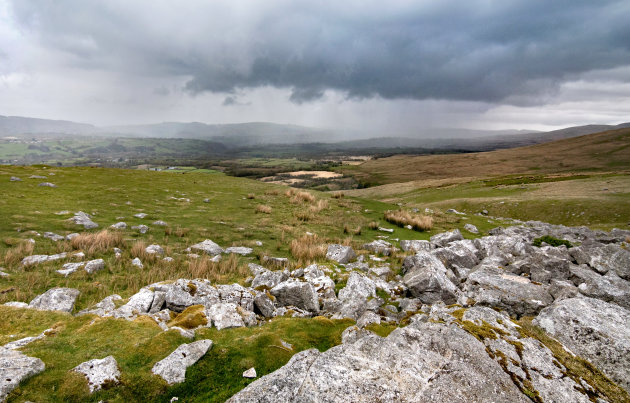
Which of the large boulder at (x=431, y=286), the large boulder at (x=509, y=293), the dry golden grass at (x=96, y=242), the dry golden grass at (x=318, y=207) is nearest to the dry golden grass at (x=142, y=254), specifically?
the dry golden grass at (x=96, y=242)

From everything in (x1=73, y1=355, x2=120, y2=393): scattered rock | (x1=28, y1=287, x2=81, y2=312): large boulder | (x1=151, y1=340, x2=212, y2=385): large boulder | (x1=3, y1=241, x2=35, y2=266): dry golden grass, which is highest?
(x1=73, y1=355, x2=120, y2=393): scattered rock

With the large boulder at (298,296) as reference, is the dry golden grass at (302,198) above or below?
below

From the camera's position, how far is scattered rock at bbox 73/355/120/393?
5.25 metres

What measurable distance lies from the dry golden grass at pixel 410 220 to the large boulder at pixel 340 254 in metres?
12.4

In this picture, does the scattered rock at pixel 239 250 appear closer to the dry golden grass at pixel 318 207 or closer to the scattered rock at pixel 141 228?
the scattered rock at pixel 141 228

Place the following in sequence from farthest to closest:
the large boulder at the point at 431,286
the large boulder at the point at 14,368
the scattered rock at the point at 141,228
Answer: the scattered rock at the point at 141,228, the large boulder at the point at 431,286, the large boulder at the point at 14,368

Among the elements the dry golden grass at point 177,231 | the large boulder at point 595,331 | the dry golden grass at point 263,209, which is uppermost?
the large boulder at point 595,331

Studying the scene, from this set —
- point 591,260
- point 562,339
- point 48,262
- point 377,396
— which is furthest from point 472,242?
point 48,262

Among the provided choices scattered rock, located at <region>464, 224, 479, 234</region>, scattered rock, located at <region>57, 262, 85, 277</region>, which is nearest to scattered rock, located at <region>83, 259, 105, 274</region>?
scattered rock, located at <region>57, 262, 85, 277</region>

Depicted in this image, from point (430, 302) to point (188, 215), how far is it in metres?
20.6

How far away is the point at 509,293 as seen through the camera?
916cm

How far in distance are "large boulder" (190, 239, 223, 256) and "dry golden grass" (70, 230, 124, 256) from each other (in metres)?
3.70

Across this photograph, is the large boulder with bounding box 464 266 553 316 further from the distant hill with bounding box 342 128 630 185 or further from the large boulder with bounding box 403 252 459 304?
the distant hill with bounding box 342 128 630 185

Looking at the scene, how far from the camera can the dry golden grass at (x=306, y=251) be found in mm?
16641
